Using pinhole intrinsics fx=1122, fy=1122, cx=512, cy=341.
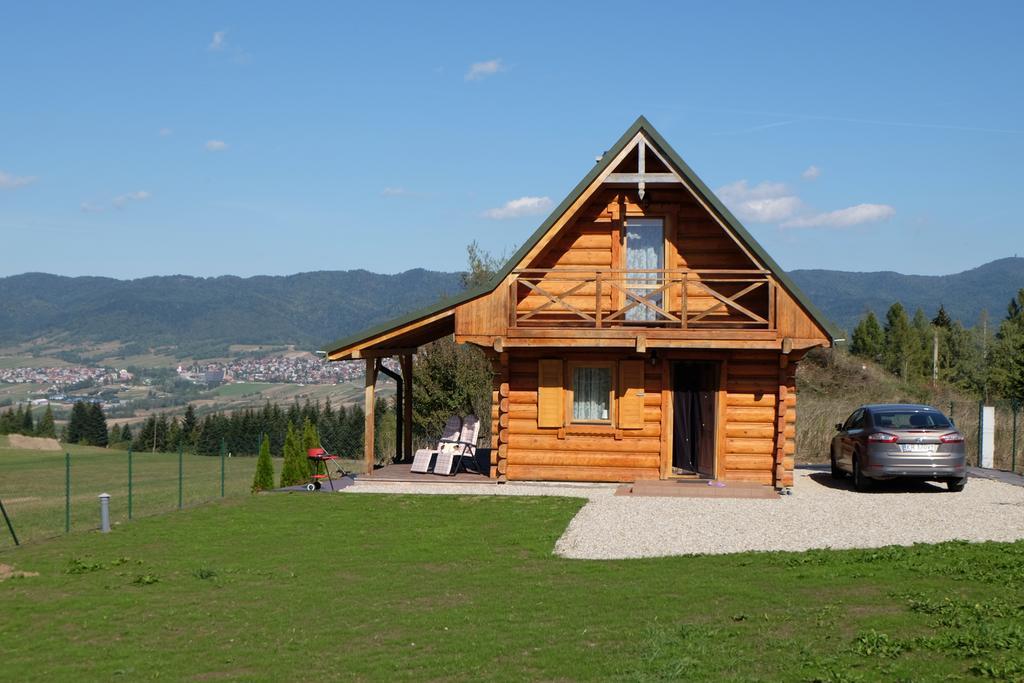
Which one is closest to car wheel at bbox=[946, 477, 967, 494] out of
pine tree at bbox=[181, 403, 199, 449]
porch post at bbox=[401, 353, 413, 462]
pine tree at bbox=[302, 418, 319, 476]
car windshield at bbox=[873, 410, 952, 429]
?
car windshield at bbox=[873, 410, 952, 429]

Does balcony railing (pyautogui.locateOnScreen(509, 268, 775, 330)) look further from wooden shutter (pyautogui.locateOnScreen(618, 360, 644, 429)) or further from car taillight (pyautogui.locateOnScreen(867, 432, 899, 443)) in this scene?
car taillight (pyautogui.locateOnScreen(867, 432, 899, 443))

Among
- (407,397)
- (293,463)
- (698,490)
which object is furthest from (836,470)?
(293,463)

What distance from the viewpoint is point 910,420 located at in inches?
763

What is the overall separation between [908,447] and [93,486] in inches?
1205

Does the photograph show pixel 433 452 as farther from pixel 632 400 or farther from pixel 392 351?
pixel 632 400

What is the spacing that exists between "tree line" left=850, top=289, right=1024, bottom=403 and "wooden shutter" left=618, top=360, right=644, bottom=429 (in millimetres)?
45603

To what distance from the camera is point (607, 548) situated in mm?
14391

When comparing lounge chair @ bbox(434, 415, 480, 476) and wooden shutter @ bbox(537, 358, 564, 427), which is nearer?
wooden shutter @ bbox(537, 358, 564, 427)

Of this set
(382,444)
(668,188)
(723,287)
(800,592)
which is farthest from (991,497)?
(382,444)

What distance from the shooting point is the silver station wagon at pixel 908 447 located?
1852cm

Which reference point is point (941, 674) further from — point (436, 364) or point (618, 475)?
point (436, 364)

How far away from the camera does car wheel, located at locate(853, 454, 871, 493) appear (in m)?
19.6

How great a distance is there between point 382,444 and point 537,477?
964 inches

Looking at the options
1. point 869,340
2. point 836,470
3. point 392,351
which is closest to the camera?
point 836,470
